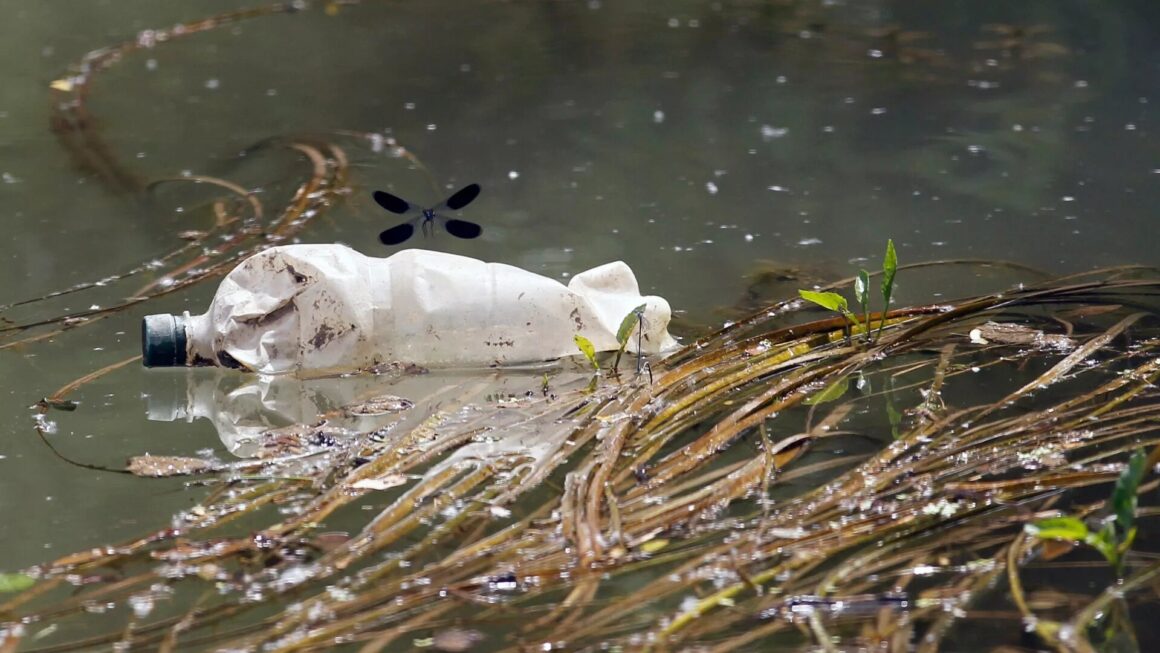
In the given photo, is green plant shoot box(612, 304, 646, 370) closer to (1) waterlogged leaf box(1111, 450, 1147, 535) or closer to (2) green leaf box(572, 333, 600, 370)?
(2) green leaf box(572, 333, 600, 370)

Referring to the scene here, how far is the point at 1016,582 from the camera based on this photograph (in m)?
1.58

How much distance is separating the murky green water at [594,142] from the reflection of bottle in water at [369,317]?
0.17 meters

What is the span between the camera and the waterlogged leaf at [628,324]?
2254mm

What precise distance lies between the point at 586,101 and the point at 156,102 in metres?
1.41

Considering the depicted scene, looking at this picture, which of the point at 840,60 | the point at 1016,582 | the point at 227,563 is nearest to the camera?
the point at 1016,582

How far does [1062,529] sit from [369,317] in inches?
51.1

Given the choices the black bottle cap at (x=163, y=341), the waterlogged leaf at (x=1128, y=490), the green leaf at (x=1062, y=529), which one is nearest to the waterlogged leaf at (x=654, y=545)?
the green leaf at (x=1062, y=529)

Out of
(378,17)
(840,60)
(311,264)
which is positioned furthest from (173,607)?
(378,17)

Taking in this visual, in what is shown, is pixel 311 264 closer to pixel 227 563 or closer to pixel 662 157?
pixel 227 563

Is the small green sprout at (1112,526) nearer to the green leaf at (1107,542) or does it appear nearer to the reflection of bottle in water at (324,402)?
the green leaf at (1107,542)

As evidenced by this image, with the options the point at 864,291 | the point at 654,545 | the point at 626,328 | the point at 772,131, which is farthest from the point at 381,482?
the point at 772,131

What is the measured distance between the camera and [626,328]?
2281 mm

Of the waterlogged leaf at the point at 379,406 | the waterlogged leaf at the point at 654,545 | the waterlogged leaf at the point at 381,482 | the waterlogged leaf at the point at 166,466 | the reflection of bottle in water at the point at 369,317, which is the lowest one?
the waterlogged leaf at the point at 654,545

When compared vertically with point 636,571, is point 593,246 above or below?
above
